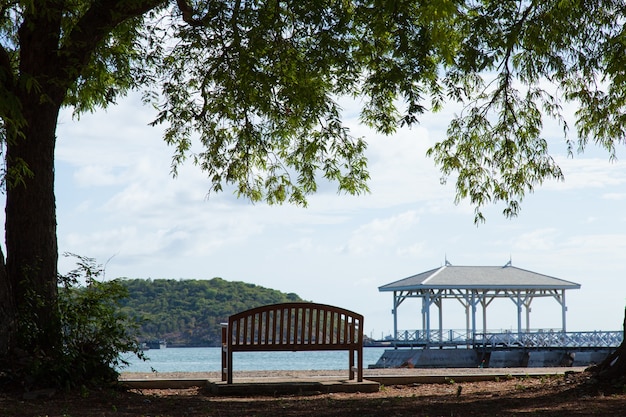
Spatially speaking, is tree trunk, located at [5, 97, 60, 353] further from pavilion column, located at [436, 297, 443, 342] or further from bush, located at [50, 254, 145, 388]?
pavilion column, located at [436, 297, 443, 342]

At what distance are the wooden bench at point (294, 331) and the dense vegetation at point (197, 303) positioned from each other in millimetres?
56304

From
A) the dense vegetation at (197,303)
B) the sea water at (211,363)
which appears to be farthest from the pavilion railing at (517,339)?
the dense vegetation at (197,303)

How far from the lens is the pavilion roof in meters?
30.4

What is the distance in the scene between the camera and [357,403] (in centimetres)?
727

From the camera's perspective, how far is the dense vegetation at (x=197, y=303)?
65856 millimetres

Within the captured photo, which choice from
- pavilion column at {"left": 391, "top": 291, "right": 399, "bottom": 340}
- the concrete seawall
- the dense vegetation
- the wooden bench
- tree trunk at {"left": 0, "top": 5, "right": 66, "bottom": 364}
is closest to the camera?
tree trunk at {"left": 0, "top": 5, "right": 66, "bottom": 364}

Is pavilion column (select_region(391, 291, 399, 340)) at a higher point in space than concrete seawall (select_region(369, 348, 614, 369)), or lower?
higher

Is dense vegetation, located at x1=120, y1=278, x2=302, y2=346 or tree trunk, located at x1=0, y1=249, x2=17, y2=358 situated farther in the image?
dense vegetation, located at x1=120, y1=278, x2=302, y2=346

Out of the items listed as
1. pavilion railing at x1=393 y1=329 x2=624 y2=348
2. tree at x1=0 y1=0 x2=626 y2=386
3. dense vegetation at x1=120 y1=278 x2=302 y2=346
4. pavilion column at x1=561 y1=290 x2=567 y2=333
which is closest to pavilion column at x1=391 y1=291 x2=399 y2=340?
pavilion railing at x1=393 y1=329 x2=624 y2=348

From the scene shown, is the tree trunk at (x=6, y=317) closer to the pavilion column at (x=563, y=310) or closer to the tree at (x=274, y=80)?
the tree at (x=274, y=80)

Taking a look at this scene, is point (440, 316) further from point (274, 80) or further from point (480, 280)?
point (274, 80)

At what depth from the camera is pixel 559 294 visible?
32.3 metres

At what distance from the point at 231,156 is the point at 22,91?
474 cm

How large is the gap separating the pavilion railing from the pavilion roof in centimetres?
183
